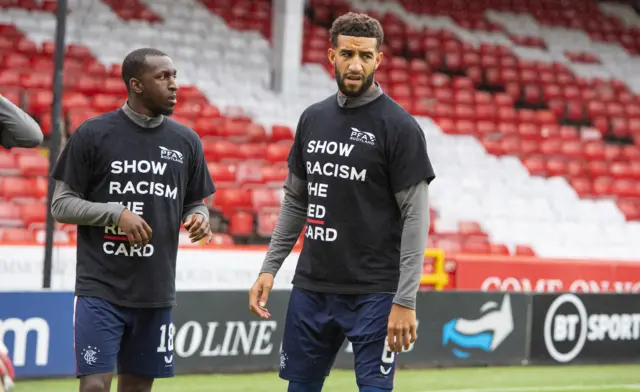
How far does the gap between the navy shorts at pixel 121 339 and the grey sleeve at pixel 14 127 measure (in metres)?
1.64

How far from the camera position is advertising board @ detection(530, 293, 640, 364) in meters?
11.1

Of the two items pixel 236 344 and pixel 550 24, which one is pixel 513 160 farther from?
pixel 236 344

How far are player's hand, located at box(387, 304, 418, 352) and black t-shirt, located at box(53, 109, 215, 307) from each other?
1.20 meters

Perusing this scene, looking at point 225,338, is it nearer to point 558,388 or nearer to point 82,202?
point 558,388

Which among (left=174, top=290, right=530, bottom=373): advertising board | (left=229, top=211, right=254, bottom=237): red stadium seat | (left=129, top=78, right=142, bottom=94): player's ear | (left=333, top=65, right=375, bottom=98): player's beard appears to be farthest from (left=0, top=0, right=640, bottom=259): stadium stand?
(left=333, top=65, right=375, bottom=98): player's beard

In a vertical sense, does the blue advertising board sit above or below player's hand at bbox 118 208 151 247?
below

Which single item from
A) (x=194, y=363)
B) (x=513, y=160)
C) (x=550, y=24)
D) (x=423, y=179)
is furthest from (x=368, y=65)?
(x=550, y=24)

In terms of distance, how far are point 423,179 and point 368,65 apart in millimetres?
520

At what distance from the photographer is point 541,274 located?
13094mm

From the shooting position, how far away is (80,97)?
15.0 meters

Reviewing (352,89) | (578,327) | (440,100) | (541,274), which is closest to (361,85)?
(352,89)

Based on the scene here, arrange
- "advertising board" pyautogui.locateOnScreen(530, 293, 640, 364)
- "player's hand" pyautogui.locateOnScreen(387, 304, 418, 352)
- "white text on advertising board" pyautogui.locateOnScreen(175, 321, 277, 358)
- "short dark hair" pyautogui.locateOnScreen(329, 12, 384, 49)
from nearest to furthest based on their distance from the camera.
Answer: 1. "player's hand" pyautogui.locateOnScreen(387, 304, 418, 352)
2. "short dark hair" pyautogui.locateOnScreen(329, 12, 384, 49)
3. "white text on advertising board" pyautogui.locateOnScreen(175, 321, 277, 358)
4. "advertising board" pyautogui.locateOnScreen(530, 293, 640, 364)

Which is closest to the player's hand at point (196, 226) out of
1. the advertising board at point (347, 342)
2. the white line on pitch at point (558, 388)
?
the advertising board at point (347, 342)

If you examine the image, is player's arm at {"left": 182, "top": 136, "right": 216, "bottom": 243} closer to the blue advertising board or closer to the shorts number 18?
the shorts number 18
